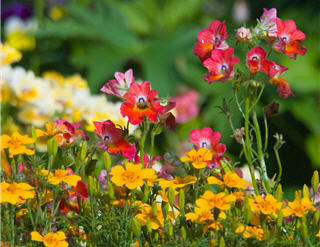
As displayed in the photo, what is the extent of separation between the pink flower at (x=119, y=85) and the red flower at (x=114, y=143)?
54 mm

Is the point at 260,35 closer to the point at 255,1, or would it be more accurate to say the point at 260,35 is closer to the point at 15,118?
the point at 15,118

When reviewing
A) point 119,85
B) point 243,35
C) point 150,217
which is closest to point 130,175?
point 150,217

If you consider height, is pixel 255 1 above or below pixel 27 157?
above

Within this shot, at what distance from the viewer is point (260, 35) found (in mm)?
959

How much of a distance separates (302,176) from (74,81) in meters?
1.34

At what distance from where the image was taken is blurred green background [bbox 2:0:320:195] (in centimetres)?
292

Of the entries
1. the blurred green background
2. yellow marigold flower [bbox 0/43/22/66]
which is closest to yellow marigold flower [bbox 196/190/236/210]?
yellow marigold flower [bbox 0/43/22/66]

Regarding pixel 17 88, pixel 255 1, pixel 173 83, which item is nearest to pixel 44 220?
pixel 17 88

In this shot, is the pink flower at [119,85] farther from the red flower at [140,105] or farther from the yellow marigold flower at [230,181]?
the yellow marigold flower at [230,181]

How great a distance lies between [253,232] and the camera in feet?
2.87

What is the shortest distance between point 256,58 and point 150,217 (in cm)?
29

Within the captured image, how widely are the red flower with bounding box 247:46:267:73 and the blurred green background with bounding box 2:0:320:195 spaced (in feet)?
5.66

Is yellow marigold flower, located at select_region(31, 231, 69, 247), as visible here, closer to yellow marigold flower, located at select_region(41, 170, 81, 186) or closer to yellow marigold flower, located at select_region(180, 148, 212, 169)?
yellow marigold flower, located at select_region(41, 170, 81, 186)

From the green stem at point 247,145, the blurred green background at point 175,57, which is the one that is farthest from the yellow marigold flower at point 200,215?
the blurred green background at point 175,57
